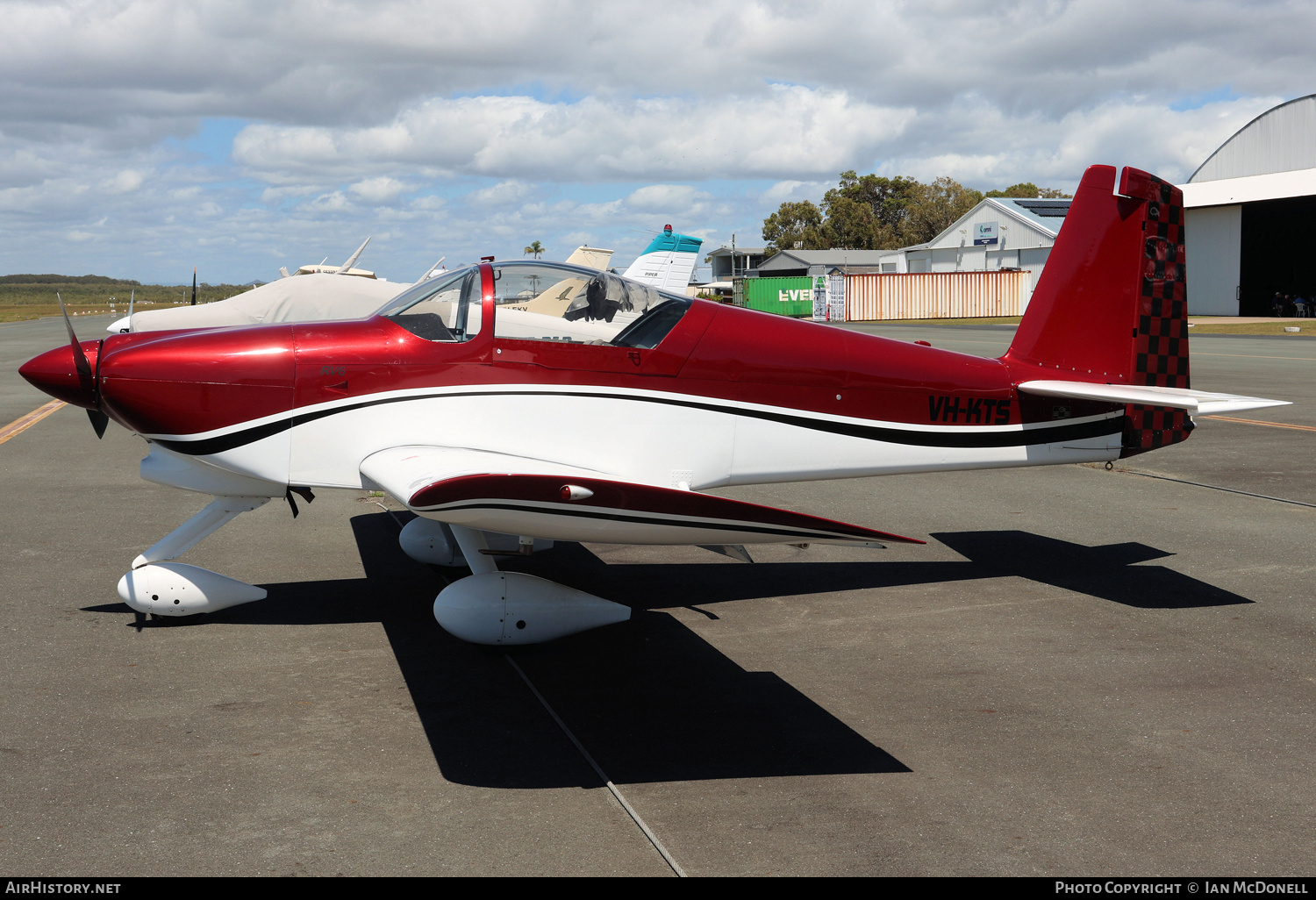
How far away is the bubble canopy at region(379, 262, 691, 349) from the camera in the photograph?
5.40 meters

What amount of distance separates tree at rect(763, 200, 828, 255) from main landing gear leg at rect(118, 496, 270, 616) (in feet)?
316

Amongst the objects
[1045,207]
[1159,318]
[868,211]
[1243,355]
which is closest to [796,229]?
[868,211]

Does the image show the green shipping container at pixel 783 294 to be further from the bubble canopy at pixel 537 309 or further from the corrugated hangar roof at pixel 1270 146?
the bubble canopy at pixel 537 309

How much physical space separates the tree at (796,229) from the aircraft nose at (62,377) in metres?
97.0

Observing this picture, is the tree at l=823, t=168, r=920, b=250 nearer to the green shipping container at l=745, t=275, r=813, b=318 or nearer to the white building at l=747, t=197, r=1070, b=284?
the white building at l=747, t=197, r=1070, b=284

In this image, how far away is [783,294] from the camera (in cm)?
5566

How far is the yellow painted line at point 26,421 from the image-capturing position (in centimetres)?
1322

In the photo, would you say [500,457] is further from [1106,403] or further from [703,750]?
[1106,403]

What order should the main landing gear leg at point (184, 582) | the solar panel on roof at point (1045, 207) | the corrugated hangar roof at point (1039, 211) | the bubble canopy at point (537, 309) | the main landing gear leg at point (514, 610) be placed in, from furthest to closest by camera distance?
1. the solar panel on roof at point (1045, 207)
2. the corrugated hangar roof at point (1039, 211)
3. the main landing gear leg at point (184, 582)
4. the bubble canopy at point (537, 309)
5. the main landing gear leg at point (514, 610)

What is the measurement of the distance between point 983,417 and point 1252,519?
3573 mm

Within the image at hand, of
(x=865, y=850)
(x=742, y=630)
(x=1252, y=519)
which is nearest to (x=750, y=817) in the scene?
(x=865, y=850)

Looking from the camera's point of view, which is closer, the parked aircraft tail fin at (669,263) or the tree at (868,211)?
the parked aircraft tail fin at (669,263)

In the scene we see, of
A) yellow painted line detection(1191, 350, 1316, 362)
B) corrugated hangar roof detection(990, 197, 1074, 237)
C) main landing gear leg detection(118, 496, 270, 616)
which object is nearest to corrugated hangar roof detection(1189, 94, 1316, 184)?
corrugated hangar roof detection(990, 197, 1074, 237)
